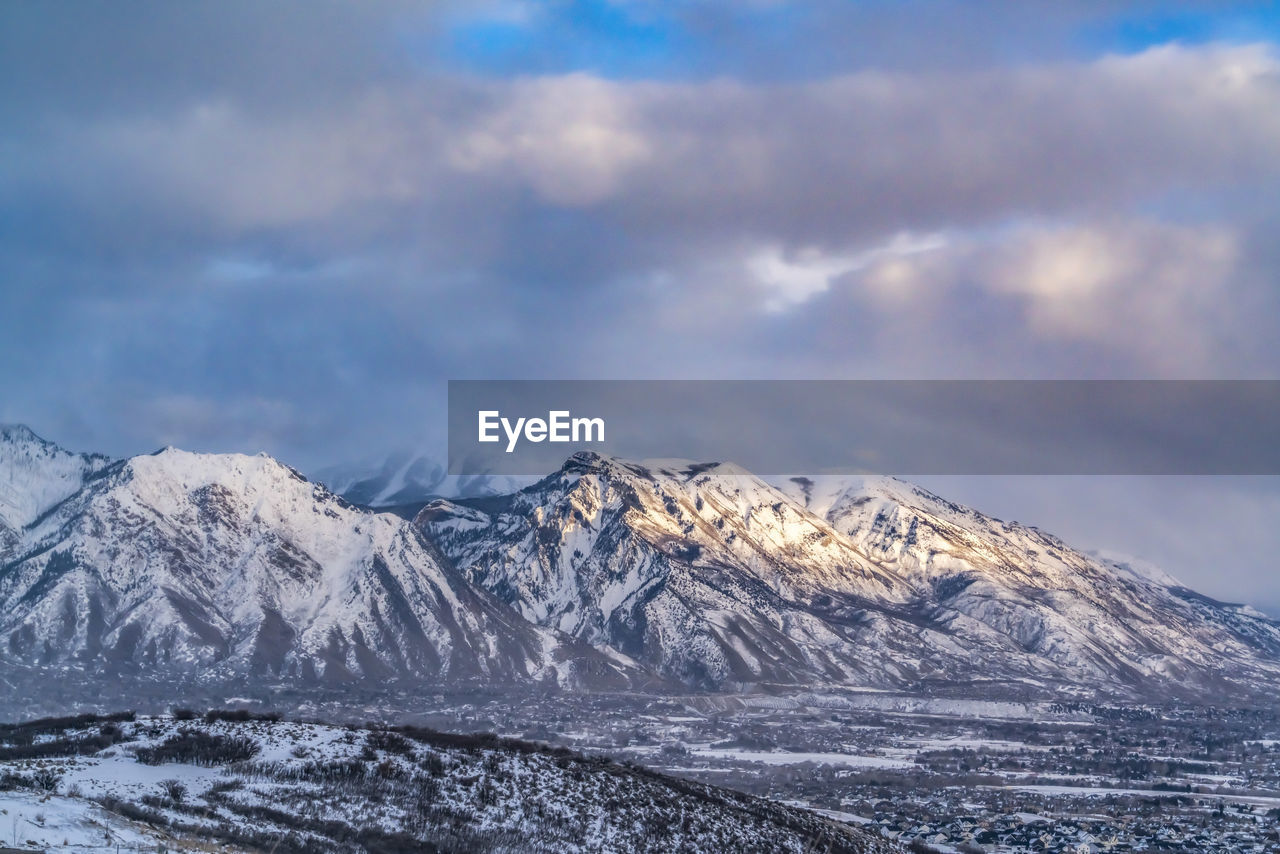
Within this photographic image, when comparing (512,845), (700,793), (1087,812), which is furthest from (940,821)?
(512,845)

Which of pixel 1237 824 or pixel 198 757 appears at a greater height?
pixel 198 757

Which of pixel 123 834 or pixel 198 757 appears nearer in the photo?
pixel 123 834

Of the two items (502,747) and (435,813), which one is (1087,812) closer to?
(502,747)

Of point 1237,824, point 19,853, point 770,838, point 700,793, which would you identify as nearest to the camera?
point 19,853

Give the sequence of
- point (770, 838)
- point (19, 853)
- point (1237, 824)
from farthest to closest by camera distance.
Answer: point (1237, 824) < point (770, 838) < point (19, 853)

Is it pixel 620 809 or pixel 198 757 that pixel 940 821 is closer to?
pixel 620 809

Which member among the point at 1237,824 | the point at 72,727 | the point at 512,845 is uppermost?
the point at 72,727
